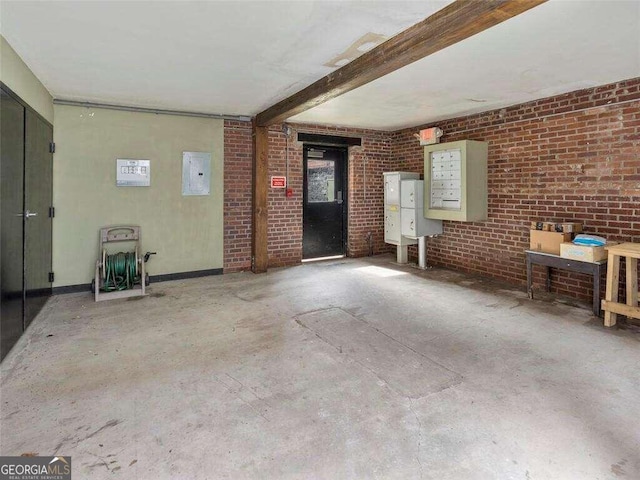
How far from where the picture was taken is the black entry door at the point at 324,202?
6789 millimetres

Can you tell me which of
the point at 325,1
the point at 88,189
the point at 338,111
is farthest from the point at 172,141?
the point at 325,1

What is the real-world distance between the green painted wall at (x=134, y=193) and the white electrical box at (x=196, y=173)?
7 cm

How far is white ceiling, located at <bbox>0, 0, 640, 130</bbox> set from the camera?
8.17 ft

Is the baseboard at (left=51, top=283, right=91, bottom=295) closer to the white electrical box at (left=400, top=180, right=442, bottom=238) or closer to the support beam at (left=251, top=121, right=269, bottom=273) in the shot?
the support beam at (left=251, top=121, right=269, bottom=273)

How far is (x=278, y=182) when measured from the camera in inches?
248

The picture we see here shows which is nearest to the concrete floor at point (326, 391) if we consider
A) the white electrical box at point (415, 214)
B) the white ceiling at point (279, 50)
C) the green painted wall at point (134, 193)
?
the green painted wall at point (134, 193)

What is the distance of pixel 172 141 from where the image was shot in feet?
17.5

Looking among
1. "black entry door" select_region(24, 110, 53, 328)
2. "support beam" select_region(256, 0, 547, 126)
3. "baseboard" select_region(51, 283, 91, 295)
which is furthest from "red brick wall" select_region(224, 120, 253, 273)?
"black entry door" select_region(24, 110, 53, 328)

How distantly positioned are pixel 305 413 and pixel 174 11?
2.80 m

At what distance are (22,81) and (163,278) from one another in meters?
2.92

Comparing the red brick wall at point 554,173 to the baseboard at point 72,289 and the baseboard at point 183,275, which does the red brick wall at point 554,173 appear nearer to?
the baseboard at point 183,275
